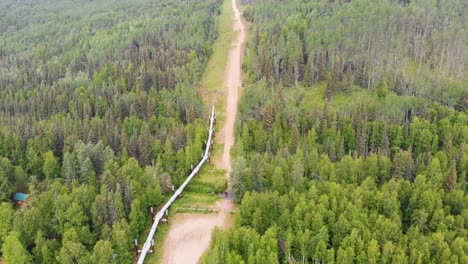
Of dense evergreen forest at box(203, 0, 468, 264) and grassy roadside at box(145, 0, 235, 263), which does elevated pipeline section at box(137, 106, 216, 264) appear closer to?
grassy roadside at box(145, 0, 235, 263)

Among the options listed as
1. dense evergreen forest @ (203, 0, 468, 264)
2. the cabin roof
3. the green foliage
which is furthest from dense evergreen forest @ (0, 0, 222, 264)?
dense evergreen forest @ (203, 0, 468, 264)

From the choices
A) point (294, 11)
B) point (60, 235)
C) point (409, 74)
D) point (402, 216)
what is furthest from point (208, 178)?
point (294, 11)

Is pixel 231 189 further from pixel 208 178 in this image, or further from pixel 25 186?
pixel 25 186

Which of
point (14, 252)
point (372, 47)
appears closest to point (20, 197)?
point (14, 252)

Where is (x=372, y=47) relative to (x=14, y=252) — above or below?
above

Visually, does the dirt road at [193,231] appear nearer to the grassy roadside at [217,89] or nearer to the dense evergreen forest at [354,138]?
the grassy roadside at [217,89]

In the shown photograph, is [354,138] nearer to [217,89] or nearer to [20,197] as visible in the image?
[217,89]
